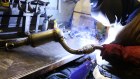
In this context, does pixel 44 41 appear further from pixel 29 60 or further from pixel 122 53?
pixel 122 53

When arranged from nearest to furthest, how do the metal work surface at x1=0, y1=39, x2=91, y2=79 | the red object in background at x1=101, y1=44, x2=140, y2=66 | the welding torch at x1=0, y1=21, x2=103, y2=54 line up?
1. the metal work surface at x1=0, y1=39, x2=91, y2=79
2. the red object in background at x1=101, y1=44, x2=140, y2=66
3. the welding torch at x1=0, y1=21, x2=103, y2=54

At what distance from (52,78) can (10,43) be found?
1.32ft

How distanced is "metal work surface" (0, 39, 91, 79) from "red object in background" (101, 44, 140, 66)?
0.27 meters

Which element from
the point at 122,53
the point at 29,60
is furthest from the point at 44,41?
the point at 122,53

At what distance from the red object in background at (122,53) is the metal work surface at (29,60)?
270 millimetres

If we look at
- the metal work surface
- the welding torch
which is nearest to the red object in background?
the welding torch

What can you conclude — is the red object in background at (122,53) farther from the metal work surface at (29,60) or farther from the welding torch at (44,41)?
the metal work surface at (29,60)

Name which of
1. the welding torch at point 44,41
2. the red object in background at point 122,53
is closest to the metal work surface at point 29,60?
the welding torch at point 44,41

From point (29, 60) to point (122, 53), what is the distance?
0.57 metres

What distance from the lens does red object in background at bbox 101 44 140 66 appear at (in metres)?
1.08

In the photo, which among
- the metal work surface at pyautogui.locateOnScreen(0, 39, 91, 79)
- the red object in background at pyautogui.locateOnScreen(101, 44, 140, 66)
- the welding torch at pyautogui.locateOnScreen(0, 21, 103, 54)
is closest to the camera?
the metal work surface at pyautogui.locateOnScreen(0, 39, 91, 79)

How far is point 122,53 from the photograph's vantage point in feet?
3.67

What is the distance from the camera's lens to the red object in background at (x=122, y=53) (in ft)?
3.55

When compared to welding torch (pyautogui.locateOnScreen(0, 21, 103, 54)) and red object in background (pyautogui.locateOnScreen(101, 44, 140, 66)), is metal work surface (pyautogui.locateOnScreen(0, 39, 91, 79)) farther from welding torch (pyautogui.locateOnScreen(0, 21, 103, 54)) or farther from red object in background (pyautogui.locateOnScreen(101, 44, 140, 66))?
red object in background (pyautogui.locateOnScreen(101, 44, 140, 66))
